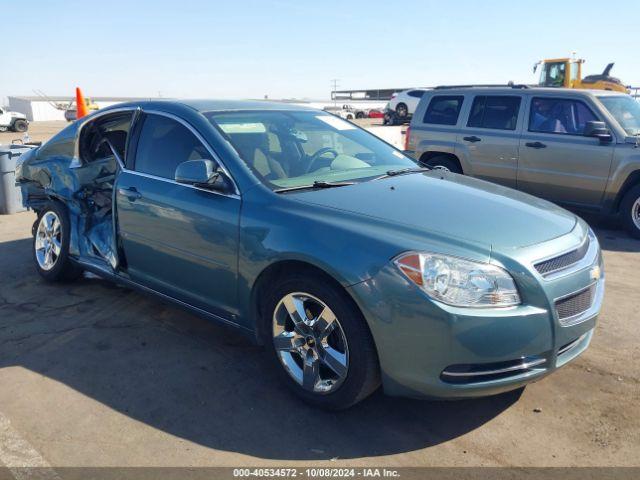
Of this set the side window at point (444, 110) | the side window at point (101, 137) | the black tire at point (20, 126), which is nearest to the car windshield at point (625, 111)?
the side window at point (444, 110)

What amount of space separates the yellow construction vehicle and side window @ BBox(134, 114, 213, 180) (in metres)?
19.4

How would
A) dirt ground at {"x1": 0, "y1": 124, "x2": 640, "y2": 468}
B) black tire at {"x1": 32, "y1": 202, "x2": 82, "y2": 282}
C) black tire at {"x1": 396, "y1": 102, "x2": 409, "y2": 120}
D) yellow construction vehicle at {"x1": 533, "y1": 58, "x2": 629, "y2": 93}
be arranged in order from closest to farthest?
dirt ground at {"x1": 0, "y1": 124, "x2": 640, "y2": 468} < black tire at {"x1": 32, "y1": 202, "x2": 82, "y2": 282} < yellow construction vehicle at {"x1": 533, "y1": 58, "x2": 629, "y2": 93} < black tire at {"x1": 396, "y1": 102, "x2": 409, "y2": 120}

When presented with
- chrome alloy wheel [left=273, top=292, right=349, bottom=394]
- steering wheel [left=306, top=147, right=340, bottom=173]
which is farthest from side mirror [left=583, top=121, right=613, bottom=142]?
chrome alloy wheel [left=273, top=292, right=349, bottom=394]

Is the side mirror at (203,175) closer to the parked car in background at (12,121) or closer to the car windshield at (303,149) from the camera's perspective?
the car windshield at (303,149)

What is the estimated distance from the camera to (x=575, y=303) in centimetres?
295

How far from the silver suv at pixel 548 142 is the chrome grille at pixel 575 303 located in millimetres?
4844

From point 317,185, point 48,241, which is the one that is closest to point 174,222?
point 317,185

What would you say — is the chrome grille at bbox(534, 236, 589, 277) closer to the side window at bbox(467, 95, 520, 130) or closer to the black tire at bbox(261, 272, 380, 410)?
the black tire at bbox(261, 272, 380, 410)

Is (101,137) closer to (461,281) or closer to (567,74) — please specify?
(461,281)

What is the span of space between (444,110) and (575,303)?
644 cm

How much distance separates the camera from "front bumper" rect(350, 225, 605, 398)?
2.64 m

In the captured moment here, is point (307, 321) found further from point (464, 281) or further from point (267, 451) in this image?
point (464, 281)

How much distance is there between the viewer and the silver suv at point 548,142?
7238 millimetres

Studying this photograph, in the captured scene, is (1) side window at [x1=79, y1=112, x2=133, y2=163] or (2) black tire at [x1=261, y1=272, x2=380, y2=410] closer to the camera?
(2) black tire at [x1=261, y1=272, x2=380, y2=410]
